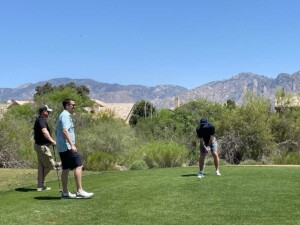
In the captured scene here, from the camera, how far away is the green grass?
7.35 metres

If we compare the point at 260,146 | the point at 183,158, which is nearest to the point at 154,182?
the point at 183,158

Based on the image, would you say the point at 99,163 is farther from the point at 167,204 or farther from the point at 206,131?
the point at 167,204

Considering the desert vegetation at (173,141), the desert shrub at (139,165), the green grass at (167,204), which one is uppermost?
the desert vegetation at (173,141)

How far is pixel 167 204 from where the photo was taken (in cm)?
859

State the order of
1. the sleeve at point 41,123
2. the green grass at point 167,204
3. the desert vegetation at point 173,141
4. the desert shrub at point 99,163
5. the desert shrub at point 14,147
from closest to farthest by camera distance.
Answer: the green grass at point 167,204
the sleeve at point 41,123
the desert shrub at point 99,163
the desert vegetation at point 173,141
the desert shrub at point 14,147

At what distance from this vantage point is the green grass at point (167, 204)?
7.35 meters

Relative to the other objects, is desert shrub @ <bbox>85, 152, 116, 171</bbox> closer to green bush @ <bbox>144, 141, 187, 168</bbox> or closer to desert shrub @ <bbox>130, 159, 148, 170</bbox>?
desert shrub @ <bbox>130, 159, 148, 170</bbox>

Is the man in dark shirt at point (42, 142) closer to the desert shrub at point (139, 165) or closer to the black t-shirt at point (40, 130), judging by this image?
the black t-shirt at point (40, 130)

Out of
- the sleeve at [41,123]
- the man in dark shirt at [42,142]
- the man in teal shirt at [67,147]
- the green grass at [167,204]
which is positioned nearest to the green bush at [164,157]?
the green grass at [167,204]

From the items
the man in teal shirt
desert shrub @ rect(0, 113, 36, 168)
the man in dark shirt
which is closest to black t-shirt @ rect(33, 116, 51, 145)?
the man in dark shirt

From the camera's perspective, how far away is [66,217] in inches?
300

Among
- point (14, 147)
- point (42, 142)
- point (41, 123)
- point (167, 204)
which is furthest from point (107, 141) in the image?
point (167, 204)

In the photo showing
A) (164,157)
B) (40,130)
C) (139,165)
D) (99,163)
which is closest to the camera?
(40,130)

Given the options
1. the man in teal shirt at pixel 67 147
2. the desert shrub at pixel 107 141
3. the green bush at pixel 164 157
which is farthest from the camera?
the desert shrub at pixel 107 141
